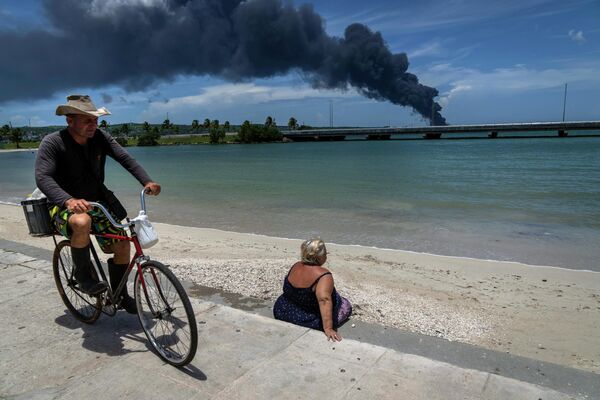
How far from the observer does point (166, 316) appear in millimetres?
3551

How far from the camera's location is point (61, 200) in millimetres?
3256

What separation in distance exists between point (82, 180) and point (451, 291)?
5266 mm

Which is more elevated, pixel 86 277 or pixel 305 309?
pixel 86 277

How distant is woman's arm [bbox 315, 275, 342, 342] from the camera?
12.6ft

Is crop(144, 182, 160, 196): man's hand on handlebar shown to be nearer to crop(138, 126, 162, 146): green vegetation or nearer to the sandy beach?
the sandy beach

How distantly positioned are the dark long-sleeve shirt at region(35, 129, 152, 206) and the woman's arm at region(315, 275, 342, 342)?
1.95m

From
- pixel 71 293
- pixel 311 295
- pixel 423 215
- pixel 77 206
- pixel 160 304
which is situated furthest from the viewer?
pixel 423 215

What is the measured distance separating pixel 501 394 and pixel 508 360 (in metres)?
0.65

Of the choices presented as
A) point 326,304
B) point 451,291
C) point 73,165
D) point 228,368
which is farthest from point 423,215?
point 73,165

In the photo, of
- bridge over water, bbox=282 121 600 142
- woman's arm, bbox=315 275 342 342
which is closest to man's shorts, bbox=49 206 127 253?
woman's arm, bbox=315 275 342 342

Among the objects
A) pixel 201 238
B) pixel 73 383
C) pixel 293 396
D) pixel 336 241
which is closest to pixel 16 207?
pixel 201 238

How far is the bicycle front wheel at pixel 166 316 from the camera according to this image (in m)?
3.23

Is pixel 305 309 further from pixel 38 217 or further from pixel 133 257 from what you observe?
pixel 38 217

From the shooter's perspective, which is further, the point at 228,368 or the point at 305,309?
the point at 305,309
